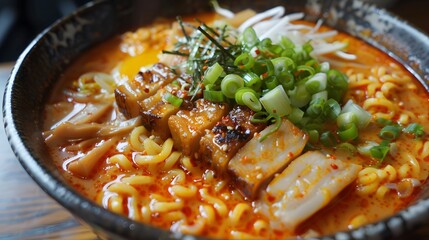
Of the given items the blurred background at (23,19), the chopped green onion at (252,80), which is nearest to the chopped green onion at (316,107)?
the chopped green onion at (252,80)

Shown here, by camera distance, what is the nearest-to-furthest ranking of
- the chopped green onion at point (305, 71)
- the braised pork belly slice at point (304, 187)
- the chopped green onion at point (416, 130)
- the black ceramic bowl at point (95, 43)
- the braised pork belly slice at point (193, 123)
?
the black ceramic bowl at point (95, 43), the braised pork belly slice at point (304, 187), the braised pork belly slice at point (193, 123), the chopped green onion at point (416, 130), the chopped green onion at point (305, 71)

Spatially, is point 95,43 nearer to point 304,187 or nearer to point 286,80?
point 286,80

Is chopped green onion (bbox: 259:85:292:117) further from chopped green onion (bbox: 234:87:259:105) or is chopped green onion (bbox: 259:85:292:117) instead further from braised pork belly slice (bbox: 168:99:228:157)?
braised pork belly slice (bbox: 168:99:228:157)

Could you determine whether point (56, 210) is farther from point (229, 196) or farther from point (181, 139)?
point (229, 196)

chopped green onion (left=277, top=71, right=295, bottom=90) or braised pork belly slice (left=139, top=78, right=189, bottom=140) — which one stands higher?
chopped green onion (left=277, top=71, right=295, bottom=90)

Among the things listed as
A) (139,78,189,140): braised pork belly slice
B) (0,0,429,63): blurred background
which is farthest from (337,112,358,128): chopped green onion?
(0,0,429,63): blurred background

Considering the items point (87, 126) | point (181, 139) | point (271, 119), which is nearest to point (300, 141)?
point (271, 119)

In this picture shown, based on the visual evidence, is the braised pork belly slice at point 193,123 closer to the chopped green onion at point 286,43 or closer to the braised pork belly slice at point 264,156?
the braised pork belly slice at point 264,156
